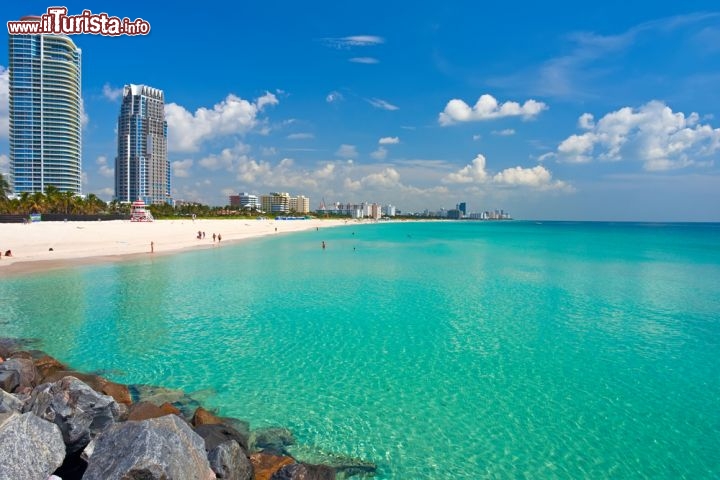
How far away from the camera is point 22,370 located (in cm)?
1108

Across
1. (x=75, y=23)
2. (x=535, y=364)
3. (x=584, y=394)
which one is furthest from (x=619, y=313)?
(x=75, y=23)

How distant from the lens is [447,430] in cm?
1038

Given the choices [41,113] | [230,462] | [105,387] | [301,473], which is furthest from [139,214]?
[301,473]

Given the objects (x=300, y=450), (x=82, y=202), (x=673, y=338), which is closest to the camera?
(x=300, y=450)

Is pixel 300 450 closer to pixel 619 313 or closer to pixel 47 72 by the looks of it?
pixel 619 313

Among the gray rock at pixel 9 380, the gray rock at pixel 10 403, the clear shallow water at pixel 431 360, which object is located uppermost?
the gray rock at pixel 10 403

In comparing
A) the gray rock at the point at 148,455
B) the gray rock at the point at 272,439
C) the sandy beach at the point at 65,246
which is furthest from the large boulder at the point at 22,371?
the sandy beach at the point at 65,246

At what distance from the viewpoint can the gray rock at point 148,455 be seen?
19.6 feet

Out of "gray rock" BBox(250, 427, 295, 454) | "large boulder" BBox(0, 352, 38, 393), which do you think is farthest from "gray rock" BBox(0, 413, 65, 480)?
"large boulder" BBox(0, 352, 38, 393)

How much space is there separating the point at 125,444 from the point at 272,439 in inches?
160

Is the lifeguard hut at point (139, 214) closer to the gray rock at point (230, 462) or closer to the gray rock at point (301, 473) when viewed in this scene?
the gray rock at point (230, 462)

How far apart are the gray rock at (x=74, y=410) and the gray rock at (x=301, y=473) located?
11.6 feet

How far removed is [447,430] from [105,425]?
7.70m

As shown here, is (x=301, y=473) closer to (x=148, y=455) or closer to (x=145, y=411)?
(x=148, y=455)
